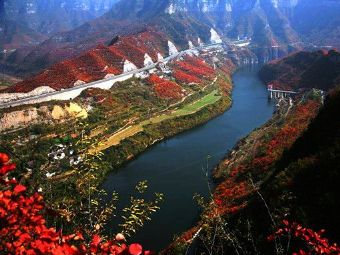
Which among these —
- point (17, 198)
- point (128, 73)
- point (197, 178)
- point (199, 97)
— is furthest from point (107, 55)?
point (17, 198)

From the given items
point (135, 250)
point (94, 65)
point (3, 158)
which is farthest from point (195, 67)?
point (135, 250)

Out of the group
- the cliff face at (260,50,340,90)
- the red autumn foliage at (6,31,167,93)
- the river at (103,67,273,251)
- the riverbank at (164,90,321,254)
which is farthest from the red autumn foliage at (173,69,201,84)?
the riverbank at (164,90,321,254)

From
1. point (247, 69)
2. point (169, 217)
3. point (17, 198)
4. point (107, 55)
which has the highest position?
point (17, 198)

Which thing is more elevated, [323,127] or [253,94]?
[323,127]

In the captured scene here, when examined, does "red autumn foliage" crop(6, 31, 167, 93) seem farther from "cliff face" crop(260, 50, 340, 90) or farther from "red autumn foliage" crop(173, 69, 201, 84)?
"cliff face" crop(260, 50, 340, 90)

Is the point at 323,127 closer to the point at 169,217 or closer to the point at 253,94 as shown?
the point at 169,217

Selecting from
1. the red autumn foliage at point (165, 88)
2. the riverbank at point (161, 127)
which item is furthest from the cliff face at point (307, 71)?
the red autumn foliage at point (165, 88)
